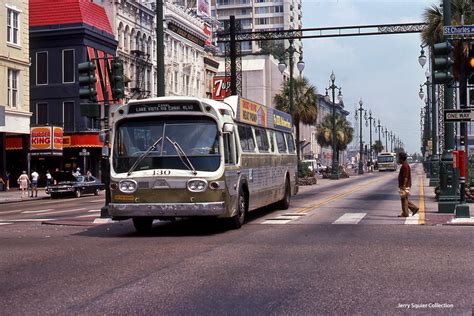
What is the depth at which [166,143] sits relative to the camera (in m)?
14.6

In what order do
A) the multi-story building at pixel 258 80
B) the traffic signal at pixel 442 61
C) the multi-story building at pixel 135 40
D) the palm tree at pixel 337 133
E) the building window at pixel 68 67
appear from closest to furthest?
the traffic signal at pixel 442 61
the building window at pixel 68 67
the multi-story building at pixel 135 40
the palm tree at pixel 337 133
the multi-story building at pixel 258 80

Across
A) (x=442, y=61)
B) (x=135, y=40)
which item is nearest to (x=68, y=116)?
(x=135, y=40)

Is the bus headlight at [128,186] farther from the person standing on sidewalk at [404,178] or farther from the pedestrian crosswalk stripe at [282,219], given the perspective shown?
the person standing on sidewalk at [404,178]

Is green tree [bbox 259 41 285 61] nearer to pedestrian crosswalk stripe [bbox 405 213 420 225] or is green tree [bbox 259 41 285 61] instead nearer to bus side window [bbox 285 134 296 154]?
bus side window [bbox 285 134 296 154]

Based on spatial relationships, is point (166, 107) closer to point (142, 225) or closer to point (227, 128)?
point (227, 128)

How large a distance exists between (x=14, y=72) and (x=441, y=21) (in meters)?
29.5

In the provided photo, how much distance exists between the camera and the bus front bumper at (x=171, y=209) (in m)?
14.4

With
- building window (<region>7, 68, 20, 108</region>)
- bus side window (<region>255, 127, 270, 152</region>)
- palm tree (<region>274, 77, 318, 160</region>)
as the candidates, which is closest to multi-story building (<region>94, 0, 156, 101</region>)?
building window (<region>7, 68, 20, 108</region>)

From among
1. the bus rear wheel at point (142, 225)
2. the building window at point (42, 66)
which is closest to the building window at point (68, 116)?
the building window at point (42, 66)

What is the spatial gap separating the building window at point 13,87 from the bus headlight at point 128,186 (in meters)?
34.2

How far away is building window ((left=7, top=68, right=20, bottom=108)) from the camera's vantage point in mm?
46156

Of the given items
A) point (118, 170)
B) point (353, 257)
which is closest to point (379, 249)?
point (353, 257)

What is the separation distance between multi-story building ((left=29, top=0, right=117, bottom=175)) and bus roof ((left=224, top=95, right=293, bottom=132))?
3312 cm

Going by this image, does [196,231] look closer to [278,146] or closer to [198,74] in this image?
[278,146]
